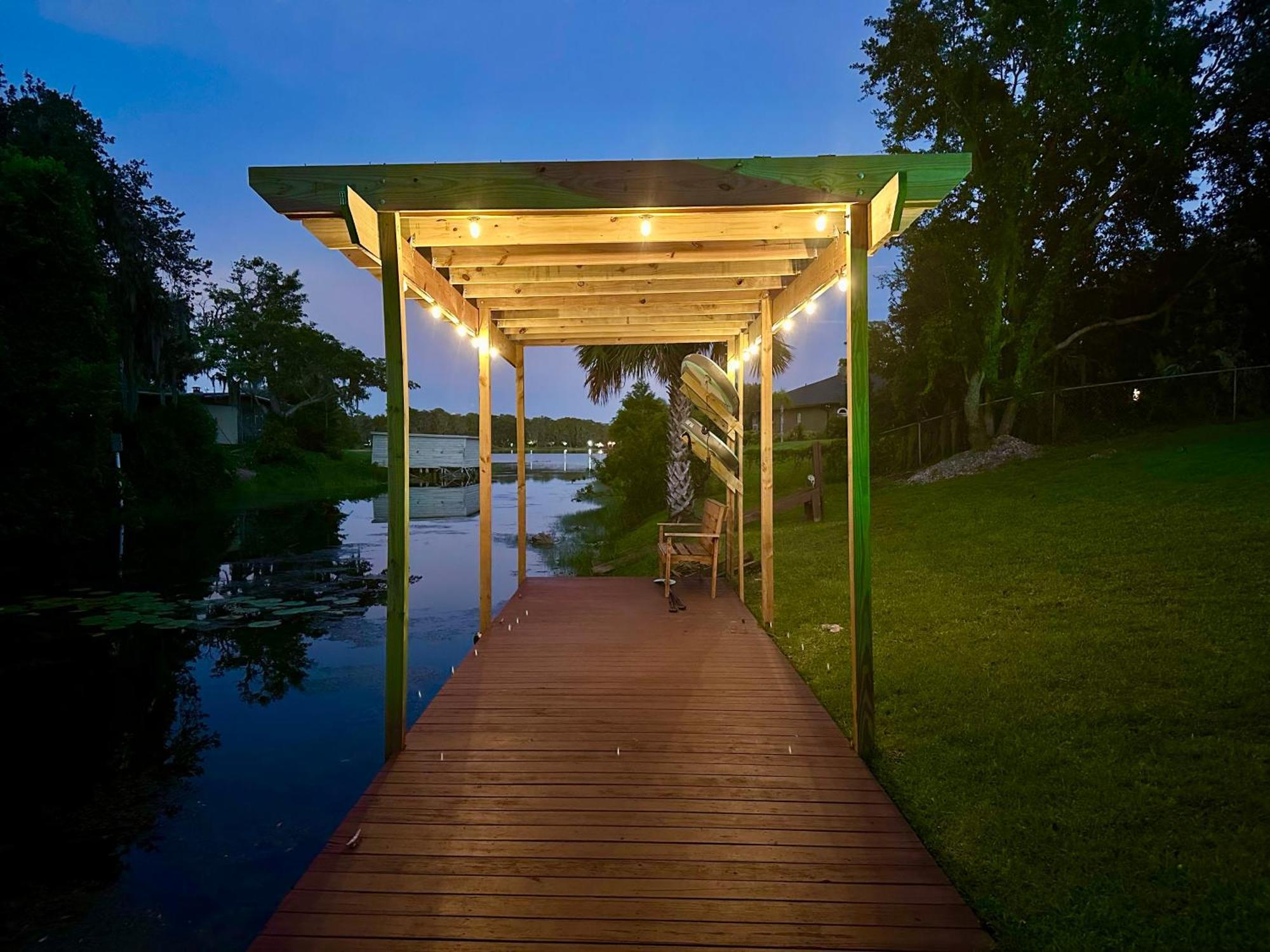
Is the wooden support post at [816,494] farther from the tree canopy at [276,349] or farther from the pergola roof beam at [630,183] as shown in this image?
the tree canopy at [276,349]

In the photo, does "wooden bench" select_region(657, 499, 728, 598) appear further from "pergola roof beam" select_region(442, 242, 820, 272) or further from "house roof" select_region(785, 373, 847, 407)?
"house roof" select_region(785, 373, 847, 407)

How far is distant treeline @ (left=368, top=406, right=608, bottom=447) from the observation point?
87.3 meters

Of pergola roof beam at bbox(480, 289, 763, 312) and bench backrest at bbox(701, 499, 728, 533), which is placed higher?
pergola roof beam at bbox(480, 289, 763, 312)

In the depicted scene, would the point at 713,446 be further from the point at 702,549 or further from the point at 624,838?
the point at 624,838

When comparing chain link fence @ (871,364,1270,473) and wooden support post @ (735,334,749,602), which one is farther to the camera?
chain link fence @ (871,364,1270,473)

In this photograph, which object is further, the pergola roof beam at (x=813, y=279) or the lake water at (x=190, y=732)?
the pergola roof beam at (x=813, y=279)

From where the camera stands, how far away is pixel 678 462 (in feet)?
41.0

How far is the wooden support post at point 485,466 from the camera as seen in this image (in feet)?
18.9

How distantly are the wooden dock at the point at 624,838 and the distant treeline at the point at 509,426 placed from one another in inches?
2665

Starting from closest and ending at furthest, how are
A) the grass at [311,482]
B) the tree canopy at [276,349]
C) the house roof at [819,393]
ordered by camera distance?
1. the grass at [311,482]
2. the tree canopy at [276,349]
3. the house roof at [819,393]

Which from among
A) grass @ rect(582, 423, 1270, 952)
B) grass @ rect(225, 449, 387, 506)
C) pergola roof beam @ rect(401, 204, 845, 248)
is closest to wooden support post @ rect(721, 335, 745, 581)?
grass @ rect(582, 423, 1270, 952)

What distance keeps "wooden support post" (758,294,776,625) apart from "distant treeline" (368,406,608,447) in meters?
65.3

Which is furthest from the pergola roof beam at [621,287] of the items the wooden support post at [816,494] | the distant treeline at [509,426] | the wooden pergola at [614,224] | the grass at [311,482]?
the distant treeline at [509,426]

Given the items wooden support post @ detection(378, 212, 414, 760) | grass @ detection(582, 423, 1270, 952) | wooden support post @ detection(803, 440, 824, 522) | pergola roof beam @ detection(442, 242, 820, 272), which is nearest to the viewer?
grass @ detection(582, 423, 1270, 952)
